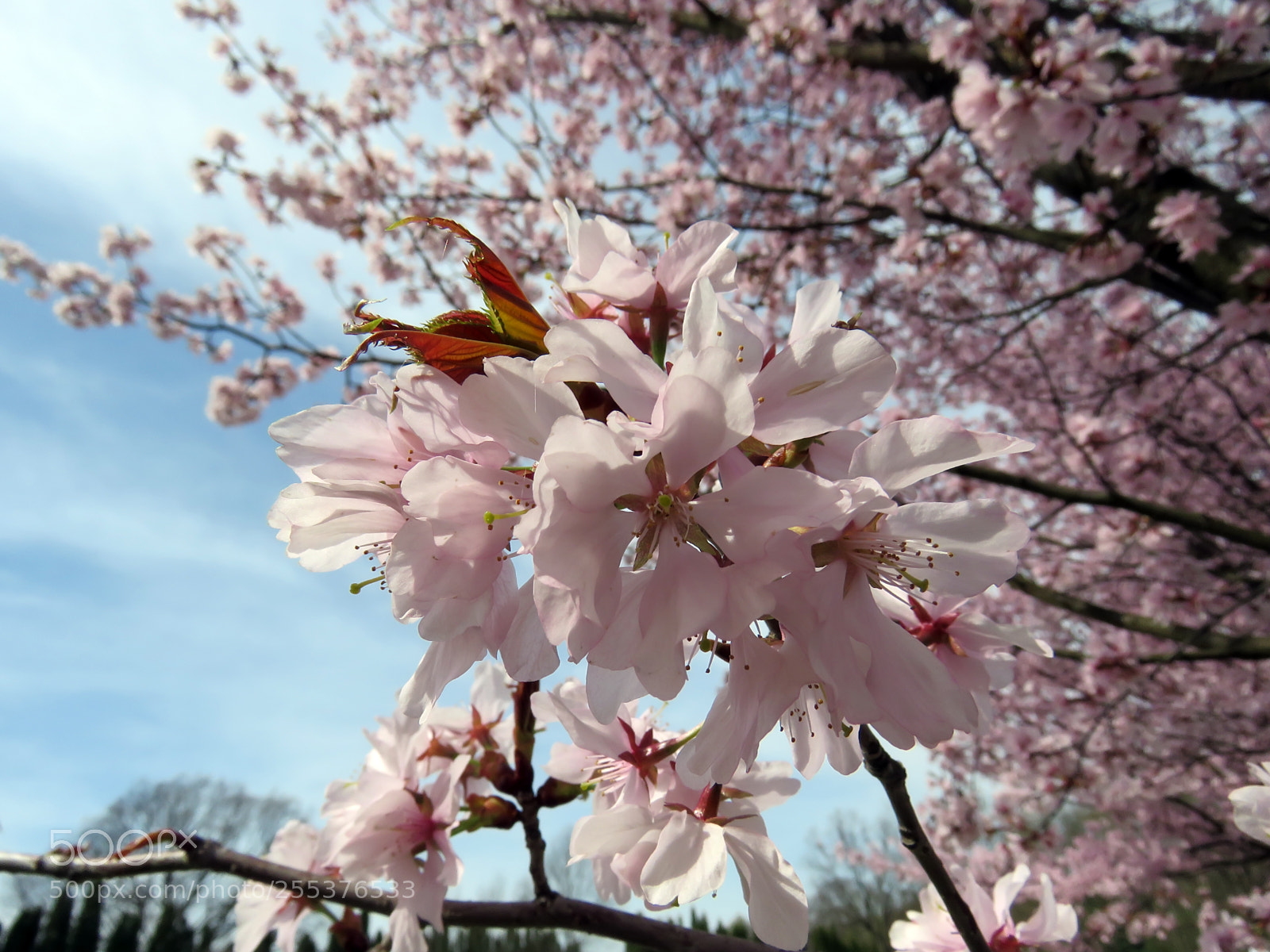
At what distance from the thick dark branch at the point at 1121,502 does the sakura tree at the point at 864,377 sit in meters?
0.02

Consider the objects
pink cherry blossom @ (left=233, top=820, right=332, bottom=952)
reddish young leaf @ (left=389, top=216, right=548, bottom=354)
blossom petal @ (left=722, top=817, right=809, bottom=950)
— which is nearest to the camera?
reddish young leaf @ (left=389, top=216, right=548, bottom=354)

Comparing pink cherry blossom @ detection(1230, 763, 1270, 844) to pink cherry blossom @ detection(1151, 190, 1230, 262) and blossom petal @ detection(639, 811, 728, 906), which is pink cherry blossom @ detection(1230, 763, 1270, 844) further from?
pink cherry blossom @ detection(1151, 190, 1230, 262)

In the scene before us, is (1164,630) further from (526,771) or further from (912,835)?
(526,771)

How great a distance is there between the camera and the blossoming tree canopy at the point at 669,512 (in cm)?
66

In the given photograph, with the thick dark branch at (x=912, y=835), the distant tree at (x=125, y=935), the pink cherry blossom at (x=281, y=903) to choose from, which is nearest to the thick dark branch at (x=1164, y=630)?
the thick dark branch at (x=912, y=835)

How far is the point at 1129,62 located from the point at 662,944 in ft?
17.3

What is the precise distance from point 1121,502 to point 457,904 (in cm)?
314

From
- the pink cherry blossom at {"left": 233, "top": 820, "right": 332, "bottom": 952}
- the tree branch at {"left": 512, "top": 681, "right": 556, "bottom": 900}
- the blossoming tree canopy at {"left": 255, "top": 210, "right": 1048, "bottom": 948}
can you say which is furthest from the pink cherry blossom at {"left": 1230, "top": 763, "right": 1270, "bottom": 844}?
the pink cherry blossom at {"left": 233, "top": 820, "right": 332, "bottom": 952}

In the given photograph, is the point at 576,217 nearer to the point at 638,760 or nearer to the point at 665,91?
the point at 638,760

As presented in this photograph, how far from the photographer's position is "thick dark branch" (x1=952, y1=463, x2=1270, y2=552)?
2834 millimetres

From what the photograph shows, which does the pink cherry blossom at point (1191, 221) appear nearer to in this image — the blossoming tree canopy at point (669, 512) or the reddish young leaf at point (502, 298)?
the blossoming tree canopy at point (669, 512)

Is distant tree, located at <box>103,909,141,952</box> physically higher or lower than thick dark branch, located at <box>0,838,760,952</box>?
higher

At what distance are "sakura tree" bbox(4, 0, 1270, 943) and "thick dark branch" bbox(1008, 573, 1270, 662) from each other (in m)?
0.02

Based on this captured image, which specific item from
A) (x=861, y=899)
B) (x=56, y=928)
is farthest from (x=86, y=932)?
(x=861, y=899)
